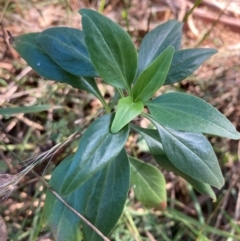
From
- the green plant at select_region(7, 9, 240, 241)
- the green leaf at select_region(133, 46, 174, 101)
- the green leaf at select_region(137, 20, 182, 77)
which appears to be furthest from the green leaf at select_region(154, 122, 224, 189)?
the green leaf at select_region(137, 20, 182, 77)

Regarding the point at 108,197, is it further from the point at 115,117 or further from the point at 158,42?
the point at 158,42

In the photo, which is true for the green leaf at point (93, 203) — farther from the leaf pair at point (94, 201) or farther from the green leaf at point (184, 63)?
the green leaf at point (184, 63)

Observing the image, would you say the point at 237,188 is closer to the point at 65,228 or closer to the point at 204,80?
the point at 204,80

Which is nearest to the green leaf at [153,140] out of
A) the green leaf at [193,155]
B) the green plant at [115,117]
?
the green plant at [115,117]

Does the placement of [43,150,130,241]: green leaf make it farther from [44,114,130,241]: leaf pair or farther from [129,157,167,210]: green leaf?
[129,157,167,210]: green leaf

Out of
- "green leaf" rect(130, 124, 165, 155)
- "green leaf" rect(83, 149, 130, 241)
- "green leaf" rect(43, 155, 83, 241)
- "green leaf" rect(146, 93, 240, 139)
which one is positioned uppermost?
"green leaf" rect(146, 93, 240, 139)

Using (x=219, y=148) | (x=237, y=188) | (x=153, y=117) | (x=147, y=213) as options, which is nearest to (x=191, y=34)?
(x=219, y=148)

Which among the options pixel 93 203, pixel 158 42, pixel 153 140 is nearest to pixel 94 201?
pixel 93 203
